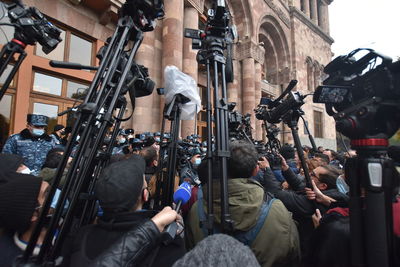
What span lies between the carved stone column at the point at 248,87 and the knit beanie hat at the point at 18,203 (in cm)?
1077

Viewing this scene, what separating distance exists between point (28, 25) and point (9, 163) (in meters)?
0.94

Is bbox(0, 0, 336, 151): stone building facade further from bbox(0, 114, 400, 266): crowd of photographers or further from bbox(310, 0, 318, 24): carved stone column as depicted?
bbox(0, 114, 400, 266): crowd of photographers

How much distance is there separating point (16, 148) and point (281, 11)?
16.7 meters

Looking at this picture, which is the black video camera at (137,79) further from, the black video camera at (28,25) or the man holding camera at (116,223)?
the man holding camera at (116,223)

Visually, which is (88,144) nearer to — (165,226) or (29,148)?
(165,226)

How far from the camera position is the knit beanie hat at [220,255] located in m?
0.47

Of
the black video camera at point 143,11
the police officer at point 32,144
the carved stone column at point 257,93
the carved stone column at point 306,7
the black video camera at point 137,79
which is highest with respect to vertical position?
the carved stone column at point 306,7

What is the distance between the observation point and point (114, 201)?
955 mm

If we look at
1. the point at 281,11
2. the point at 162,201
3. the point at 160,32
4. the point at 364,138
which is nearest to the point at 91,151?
the point at 162,201

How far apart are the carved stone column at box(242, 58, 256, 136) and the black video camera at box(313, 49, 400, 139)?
10347mm

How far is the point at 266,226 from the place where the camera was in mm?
1229

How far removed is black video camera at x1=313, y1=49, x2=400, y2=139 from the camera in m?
0.87

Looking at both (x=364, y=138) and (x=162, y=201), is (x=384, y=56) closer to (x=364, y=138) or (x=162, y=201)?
(x=364, y=138)

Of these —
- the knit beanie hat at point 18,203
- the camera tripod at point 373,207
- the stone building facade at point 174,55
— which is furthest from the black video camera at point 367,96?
the stone building facade at point 174,55
